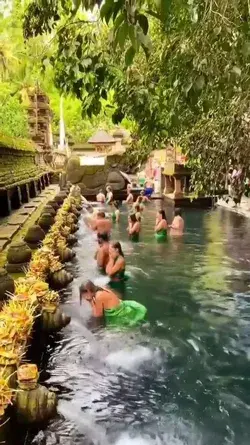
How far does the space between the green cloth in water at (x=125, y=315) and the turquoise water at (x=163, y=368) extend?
23 cm

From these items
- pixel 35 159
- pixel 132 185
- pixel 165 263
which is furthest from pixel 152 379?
pixel 132 185

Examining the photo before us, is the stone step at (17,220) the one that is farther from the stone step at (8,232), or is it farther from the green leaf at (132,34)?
the green leaf at (132,34)

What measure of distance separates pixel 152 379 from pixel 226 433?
1403 millimetres

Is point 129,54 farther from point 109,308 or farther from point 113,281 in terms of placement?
point 113,281

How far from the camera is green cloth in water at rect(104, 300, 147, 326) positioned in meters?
8.38

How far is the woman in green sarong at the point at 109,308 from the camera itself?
27.5 ft

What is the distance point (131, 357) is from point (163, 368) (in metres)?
0.54

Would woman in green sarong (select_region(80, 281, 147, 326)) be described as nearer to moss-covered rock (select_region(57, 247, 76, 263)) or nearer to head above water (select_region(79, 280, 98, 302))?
head above water (select_region(79, 280, 98, 302))

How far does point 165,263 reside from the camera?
1377 centimetres

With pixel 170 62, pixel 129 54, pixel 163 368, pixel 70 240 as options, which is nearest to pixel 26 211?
pixel 70 240

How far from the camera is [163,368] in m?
6.95

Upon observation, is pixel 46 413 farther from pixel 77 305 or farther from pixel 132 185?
pixel 132 185

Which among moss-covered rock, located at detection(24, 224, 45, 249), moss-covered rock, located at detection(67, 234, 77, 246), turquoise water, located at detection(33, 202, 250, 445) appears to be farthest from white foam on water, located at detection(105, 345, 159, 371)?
moss-covered rock, located at detection(67, 234, 77, 246)

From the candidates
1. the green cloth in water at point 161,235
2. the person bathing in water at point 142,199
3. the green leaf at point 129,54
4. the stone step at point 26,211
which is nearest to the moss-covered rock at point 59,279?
the stone step at point 26,211
